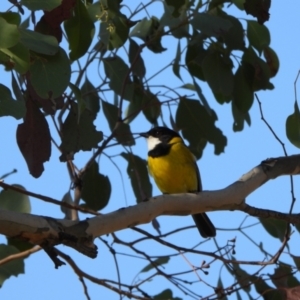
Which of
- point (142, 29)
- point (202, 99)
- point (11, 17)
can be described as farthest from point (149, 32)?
point (11, 17)

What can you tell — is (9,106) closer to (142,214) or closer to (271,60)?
(142,214)

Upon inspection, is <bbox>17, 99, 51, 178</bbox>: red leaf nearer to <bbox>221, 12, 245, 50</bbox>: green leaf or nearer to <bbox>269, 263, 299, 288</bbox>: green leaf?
<bbox>269, 263, 299, 288</bbox>: green leaf

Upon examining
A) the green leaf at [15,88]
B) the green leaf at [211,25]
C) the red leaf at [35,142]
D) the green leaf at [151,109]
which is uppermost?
the green leaf at [151,109]

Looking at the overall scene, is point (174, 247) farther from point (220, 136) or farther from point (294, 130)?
point (220, 136)

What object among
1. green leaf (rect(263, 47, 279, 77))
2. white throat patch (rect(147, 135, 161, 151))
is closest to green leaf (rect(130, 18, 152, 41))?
green leaf (rect(263, 47, 279, 77))

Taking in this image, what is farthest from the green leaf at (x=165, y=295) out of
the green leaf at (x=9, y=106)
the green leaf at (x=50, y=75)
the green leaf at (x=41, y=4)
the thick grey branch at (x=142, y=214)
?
the green leaf at (x=41, y=4)

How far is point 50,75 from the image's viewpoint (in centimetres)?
221

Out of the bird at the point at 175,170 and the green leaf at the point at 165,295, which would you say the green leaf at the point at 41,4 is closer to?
the green leaf at the point at 165,295

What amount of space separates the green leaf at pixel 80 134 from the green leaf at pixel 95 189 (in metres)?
0.89

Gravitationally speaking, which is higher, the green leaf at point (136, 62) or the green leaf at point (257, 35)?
the green leaf at point (136, 62)

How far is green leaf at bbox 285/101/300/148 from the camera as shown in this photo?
2631 mm

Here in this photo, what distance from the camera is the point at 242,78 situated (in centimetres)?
356

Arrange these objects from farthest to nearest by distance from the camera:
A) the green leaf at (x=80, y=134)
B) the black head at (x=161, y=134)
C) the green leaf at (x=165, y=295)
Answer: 1. the black head at (x=161, y=134)
2. the green leaf at (x=165, y=295)
3. the green leaf at (x=80, y=134)

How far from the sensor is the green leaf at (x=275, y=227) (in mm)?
3463
